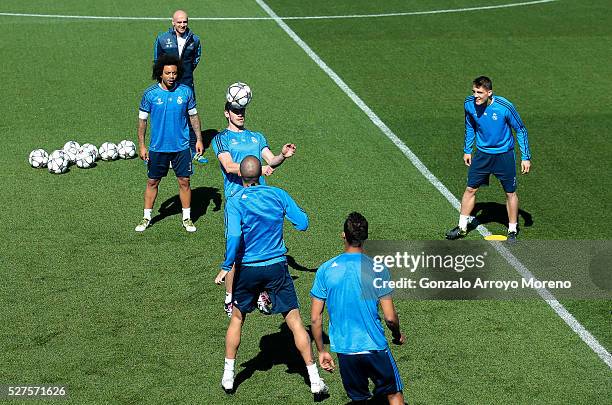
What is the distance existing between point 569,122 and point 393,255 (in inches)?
277

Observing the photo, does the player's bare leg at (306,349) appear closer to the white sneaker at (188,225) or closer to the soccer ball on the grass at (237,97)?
the soccer ball on the grass at (237,97)

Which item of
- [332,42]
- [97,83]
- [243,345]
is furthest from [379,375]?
[332,42]

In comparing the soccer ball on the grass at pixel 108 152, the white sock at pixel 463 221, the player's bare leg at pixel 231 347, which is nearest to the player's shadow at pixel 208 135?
the soccer ball on the grass at pixel 108 152

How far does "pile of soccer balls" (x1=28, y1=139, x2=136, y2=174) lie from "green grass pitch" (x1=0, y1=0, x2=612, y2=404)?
0.74 feet

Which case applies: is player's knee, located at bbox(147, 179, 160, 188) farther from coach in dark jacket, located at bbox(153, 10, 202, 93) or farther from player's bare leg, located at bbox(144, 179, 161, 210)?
coach in dark jacket, located at bbox(153, 10, 202, 93)

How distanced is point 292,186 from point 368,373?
7.73m

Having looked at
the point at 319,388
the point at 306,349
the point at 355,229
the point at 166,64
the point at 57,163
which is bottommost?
the point at 319,388

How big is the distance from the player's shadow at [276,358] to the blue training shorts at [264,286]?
3.10 ft

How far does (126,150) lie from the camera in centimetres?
1791

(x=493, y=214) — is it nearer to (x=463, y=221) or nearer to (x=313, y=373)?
(x=463, y=221)

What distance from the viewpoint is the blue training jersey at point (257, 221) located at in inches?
404

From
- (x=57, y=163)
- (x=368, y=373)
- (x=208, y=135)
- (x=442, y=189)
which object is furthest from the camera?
(x=208, y=135)

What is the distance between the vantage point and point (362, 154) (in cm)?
1809

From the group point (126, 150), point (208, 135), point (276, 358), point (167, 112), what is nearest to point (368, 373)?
point (276, 358)
